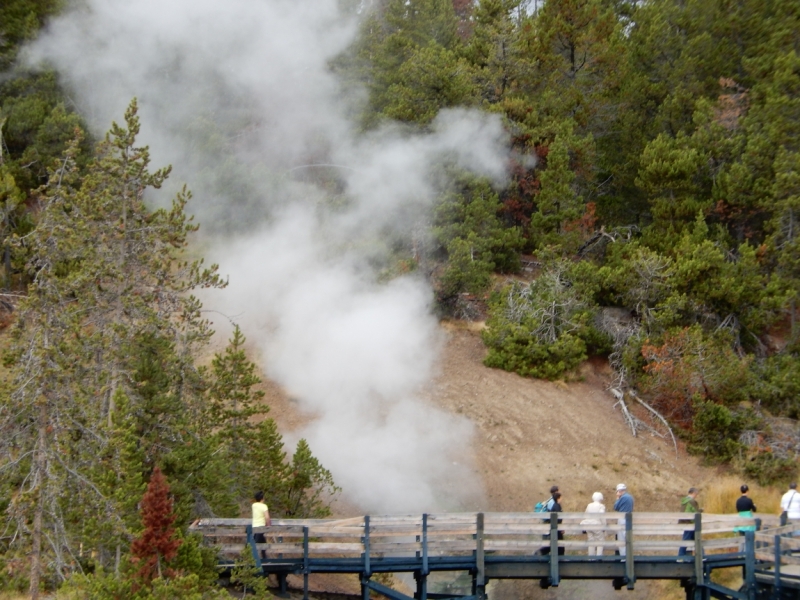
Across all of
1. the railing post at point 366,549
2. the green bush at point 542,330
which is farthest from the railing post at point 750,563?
the green bush at point 542,330

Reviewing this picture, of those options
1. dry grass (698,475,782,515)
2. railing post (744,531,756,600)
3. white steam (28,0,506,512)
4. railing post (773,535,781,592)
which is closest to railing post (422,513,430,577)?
railing post (744,531,756,600)

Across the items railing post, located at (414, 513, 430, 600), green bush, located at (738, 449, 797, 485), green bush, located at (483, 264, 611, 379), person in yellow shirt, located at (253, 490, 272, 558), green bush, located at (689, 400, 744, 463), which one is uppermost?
green bush, located at (483, 264, 611, 379)

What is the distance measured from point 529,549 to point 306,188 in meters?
19.5

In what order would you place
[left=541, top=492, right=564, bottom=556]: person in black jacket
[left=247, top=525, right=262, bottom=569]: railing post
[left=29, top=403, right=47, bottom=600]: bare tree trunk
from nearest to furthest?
[left=29, top=403, right=47, bottom=600]: bare tree trunk
[left=247, top=525, right=262, bottom=569]: railing post
[left=541, top=492, right=564, bottom=556]: person in black jacket

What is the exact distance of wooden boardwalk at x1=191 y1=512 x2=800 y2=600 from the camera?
1321cm

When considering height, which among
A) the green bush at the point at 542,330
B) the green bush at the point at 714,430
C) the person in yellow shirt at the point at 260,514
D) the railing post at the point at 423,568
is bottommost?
the railing post at the point at 423,568

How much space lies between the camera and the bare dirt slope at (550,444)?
19812 millimetres

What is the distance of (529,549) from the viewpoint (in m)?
13.5

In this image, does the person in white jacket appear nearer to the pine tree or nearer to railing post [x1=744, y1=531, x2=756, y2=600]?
railing post [x1=744, y1=531, x2=756, y2=600]

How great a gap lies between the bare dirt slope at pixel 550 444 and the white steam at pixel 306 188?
0.62m

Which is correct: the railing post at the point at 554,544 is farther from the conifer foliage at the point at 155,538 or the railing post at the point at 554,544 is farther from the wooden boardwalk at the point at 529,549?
the conifer foliage at the point at 155,538

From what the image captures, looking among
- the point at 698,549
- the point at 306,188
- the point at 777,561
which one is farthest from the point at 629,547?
the point at 306,188

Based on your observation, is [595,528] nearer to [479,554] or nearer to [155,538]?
[479,554]

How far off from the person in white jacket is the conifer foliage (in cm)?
605
